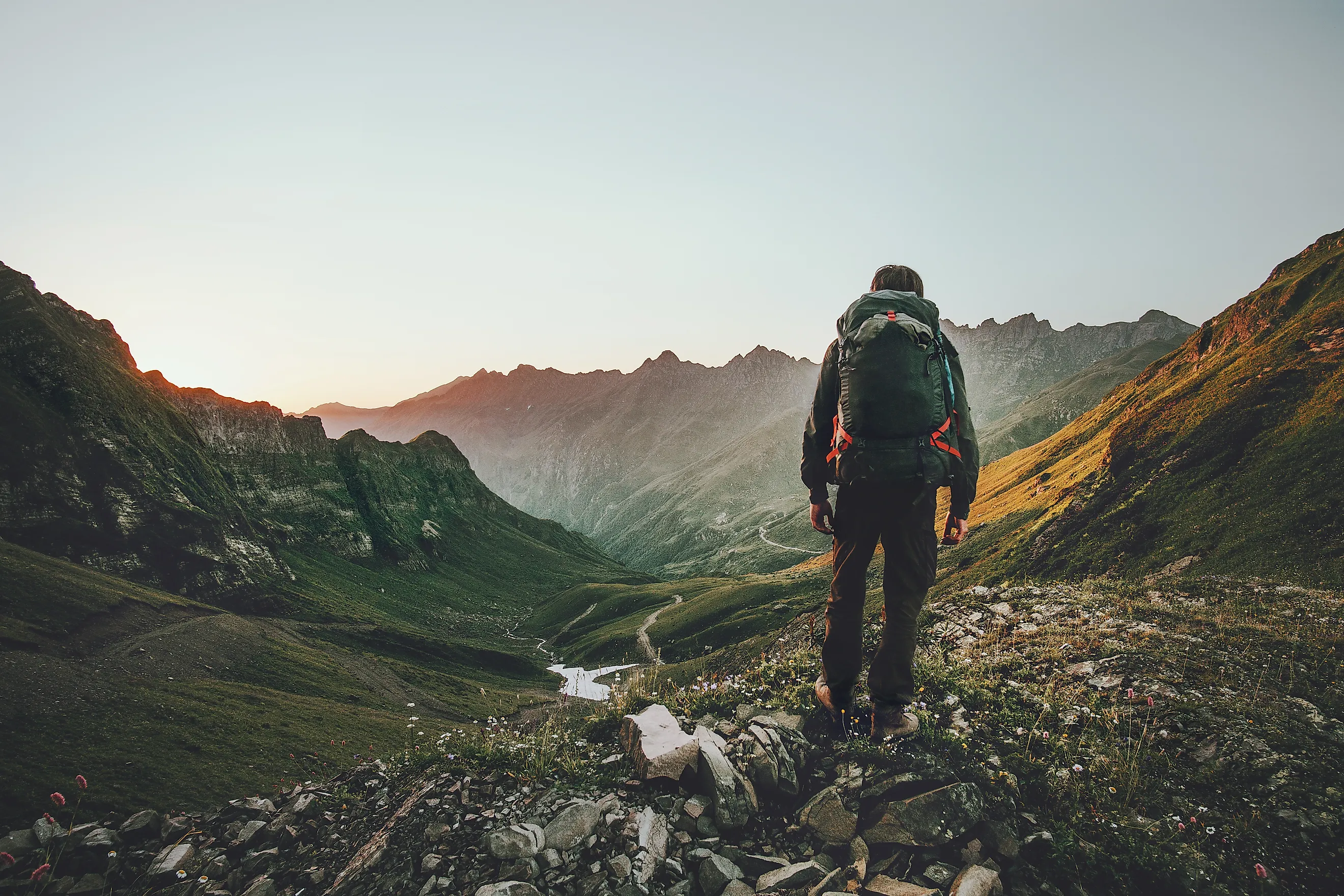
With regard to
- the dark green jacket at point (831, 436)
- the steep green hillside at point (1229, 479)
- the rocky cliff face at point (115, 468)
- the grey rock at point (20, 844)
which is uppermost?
the rocky cliff face at point (115, 468)

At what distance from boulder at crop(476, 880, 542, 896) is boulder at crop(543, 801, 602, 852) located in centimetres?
51

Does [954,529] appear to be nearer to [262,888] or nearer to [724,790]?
[724,790]

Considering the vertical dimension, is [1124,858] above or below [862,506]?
below

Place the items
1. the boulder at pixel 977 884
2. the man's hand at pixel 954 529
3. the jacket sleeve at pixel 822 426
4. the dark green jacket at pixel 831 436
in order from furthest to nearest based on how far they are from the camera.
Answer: the jacket sleeve at pixel 822 426
the man's hand at pixel 954 529
the dark green jacket at pixel 831 436
the boulder at pixel 977 884

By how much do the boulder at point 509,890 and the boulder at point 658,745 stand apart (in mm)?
1738

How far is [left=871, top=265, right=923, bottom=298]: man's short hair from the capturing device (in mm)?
7625

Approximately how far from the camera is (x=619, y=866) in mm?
5551

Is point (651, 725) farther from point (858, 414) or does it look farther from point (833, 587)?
point (858, 414)

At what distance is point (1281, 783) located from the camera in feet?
19.2

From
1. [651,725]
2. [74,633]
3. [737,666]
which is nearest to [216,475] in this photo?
[74,633]

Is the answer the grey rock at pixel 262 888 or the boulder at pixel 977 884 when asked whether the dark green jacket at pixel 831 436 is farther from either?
the grey rock at pixel 262 888

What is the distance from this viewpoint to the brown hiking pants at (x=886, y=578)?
6641 mm

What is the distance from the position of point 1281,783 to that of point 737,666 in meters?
58.5

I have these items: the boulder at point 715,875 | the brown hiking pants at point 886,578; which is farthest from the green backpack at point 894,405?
the boulder at point 715,875
